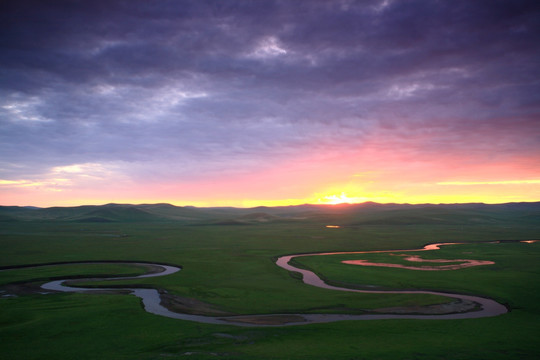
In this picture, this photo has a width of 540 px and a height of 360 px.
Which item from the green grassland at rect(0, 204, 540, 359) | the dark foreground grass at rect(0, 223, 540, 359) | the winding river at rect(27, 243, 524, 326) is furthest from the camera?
the winding river at rect(27, 243, 524, 326)

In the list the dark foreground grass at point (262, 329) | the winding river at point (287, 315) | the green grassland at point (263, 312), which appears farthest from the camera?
the winding river at point (287, 315)

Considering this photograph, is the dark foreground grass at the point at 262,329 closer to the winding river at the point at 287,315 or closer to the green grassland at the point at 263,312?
the green grassland at the point at 263,312

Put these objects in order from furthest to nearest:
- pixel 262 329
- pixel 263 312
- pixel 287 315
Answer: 1. pixel 263 312
2. pixel 287 315
3. pixel 262 329

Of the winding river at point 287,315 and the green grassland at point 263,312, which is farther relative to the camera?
the winding river at point 287,315

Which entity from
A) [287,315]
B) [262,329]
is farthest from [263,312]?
[262,329]

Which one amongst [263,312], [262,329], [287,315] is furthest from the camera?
[263,312]

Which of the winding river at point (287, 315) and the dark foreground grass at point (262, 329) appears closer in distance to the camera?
the dark foreground grass at point (262, 329)

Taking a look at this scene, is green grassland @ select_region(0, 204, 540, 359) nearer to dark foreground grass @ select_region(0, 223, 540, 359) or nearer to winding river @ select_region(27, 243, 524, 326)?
dark foreground grass @ select_region(0, 223, 540, 359)

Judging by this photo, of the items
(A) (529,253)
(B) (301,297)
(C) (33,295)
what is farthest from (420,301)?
(A) (529,253)

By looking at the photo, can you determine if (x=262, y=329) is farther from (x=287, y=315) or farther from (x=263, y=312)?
(x=263, y=312)

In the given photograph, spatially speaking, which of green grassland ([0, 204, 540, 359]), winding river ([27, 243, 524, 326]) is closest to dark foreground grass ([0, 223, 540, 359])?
green grassland ([0, 204, 540, 359])

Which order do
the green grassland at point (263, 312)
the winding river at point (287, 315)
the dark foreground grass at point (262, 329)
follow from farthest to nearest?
the winding river at point (287, 315), the green grassland at point (263, 312), the dark foreground grass at point (262, 329)

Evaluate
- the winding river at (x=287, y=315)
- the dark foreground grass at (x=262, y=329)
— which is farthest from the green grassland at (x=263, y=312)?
the winding river at (x=287, y=315)

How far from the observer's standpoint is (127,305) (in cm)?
3959
